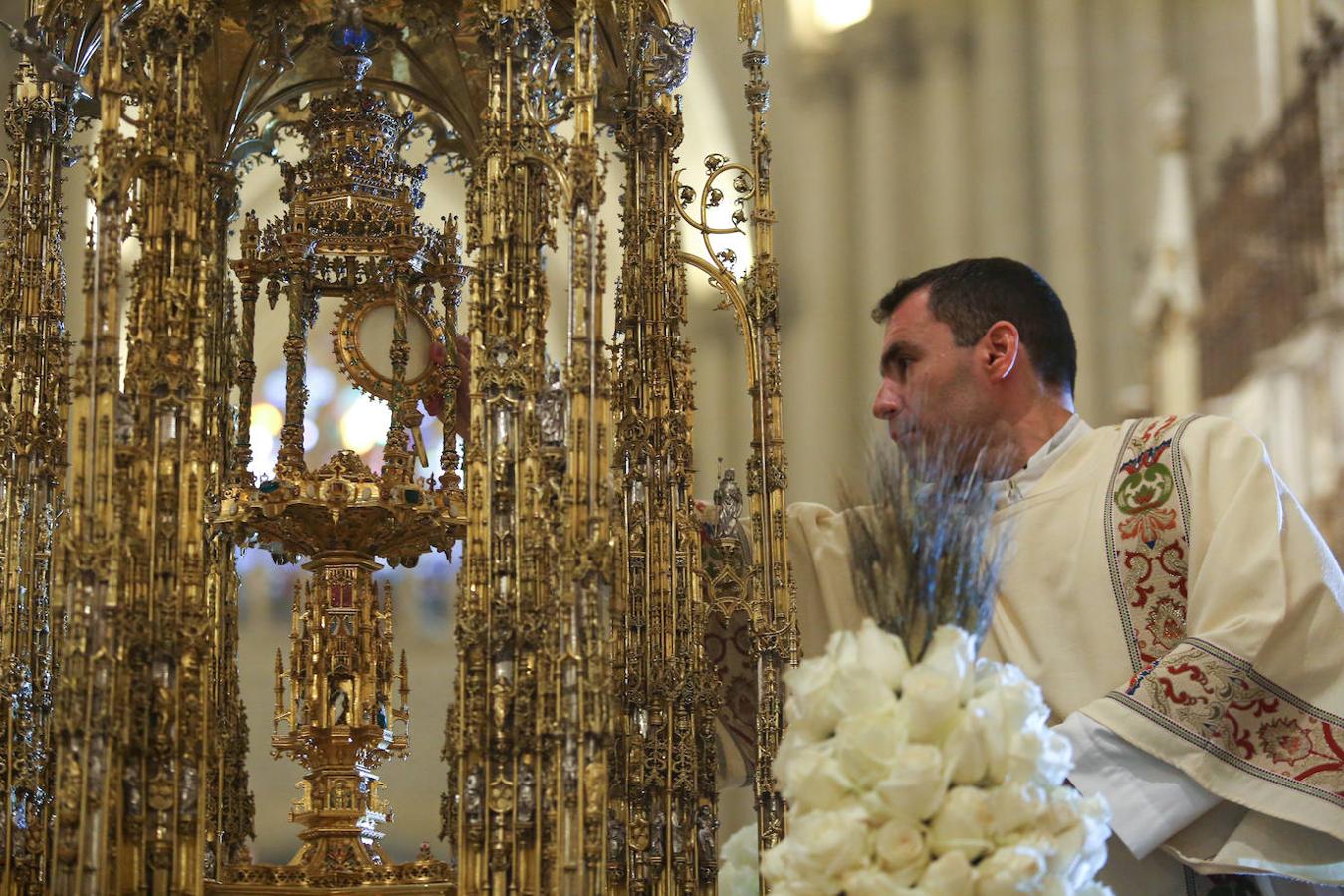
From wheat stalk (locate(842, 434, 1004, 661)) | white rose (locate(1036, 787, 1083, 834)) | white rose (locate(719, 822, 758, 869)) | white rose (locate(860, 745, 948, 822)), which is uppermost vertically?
wheat stalk (locate(842, 434, 1004, 661))

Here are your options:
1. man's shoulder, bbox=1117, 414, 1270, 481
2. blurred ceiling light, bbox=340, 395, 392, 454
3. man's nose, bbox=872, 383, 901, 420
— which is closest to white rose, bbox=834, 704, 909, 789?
man's shoulder, bbox=1117, 414, 1270, 481

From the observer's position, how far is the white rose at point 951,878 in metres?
3.38

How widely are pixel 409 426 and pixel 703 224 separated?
42.9 inches

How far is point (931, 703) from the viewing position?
3.45 m

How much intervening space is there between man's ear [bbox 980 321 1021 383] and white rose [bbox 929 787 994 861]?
179 cm

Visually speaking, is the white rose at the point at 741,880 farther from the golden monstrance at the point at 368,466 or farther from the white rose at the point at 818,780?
the white rose at the point at 818,780

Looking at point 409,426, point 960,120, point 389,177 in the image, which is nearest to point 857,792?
point 409,426

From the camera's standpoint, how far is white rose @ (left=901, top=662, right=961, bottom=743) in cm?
346

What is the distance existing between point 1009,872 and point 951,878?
10cm

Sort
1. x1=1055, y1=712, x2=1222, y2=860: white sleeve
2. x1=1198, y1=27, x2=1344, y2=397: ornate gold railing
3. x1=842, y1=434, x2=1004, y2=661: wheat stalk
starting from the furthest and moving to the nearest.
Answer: x1=1198, y1=27, x2=1344, y2=397: ornate gold railing
x1=1055, y1=712, x2=1222, y2=860: white sleeve
x1=842, y1=434, x2=1004, y2=661: wheat stalk

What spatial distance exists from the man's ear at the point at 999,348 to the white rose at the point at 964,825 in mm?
1792

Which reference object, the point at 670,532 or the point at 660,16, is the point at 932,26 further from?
the point at 670,532

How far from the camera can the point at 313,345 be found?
648cm

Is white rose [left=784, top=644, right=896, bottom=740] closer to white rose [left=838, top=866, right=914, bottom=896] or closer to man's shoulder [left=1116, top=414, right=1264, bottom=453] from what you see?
white rose [left=838, top=866, right=914, bottom=896]
